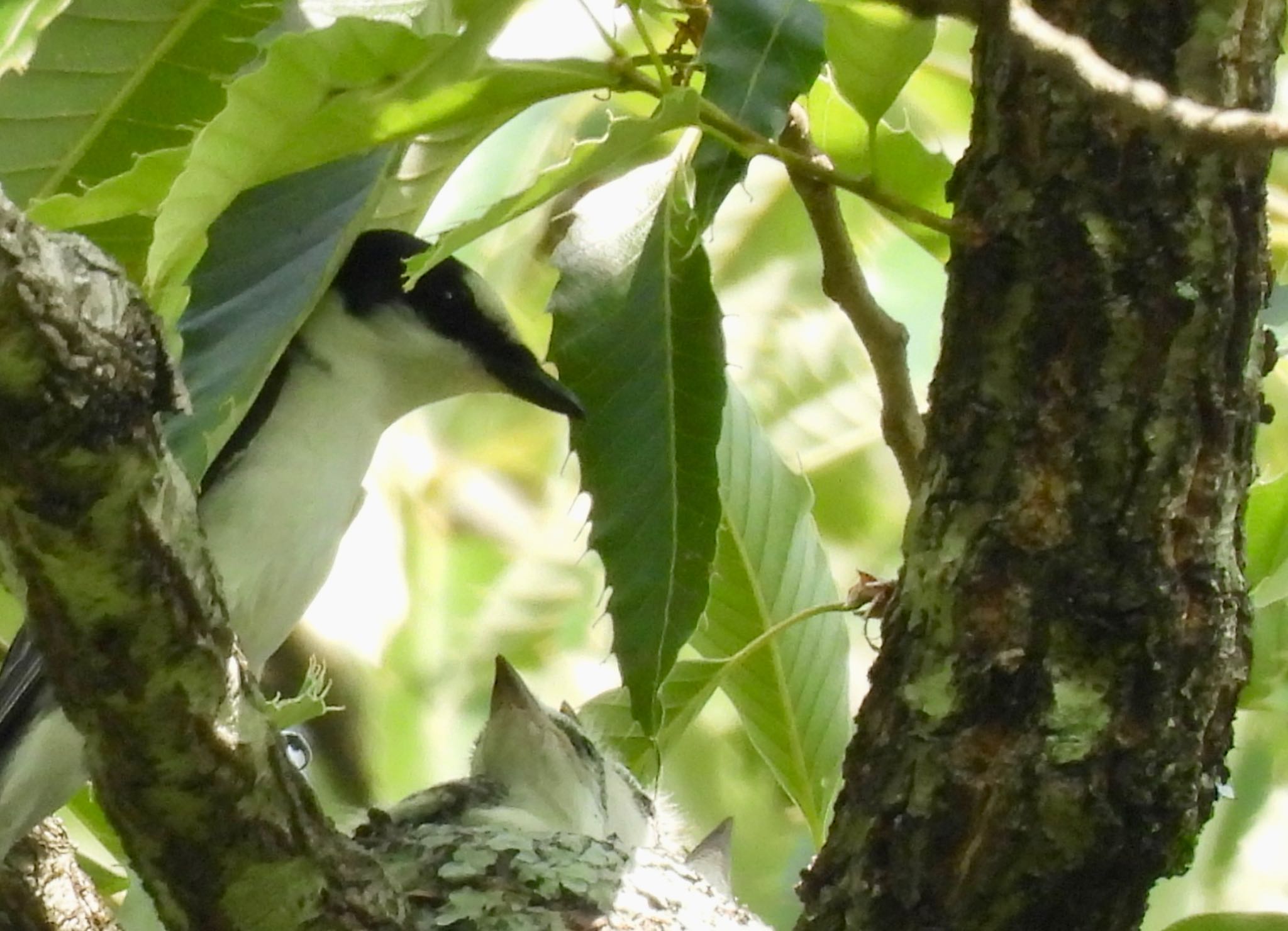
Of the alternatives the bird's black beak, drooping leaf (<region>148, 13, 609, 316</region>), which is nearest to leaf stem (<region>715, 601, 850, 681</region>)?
the bird's black beak

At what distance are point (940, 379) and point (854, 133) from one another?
0.92ft

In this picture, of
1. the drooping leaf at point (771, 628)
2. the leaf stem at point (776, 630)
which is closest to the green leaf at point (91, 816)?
the drooping leaf at point (771, 628)

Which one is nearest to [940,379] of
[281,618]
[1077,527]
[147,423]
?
[1077,527]

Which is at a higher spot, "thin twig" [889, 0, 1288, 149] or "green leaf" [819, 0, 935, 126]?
"green leaf" [819, 0, 935, 126]

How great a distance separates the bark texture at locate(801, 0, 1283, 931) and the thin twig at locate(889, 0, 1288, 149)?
184 mm

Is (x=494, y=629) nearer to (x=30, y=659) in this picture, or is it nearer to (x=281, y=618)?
(x=281, y=618)

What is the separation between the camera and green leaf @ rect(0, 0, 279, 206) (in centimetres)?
112

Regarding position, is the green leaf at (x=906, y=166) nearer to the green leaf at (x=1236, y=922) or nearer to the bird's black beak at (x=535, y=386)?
the bird's black beak at (x=535, y=386)

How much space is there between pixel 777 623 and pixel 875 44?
1.99 feet

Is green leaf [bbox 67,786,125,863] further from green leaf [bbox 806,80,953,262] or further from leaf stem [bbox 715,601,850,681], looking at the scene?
green leaf [bbox 806,80,953,262]

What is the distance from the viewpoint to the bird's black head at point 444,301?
1642mm

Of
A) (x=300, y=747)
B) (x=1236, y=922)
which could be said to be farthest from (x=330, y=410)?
(x=1236, y=922)

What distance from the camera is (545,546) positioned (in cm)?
325

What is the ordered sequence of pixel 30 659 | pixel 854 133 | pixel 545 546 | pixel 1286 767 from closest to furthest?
pixel 854 133
pixel 30 659
pixel 1286 767
pixel 545 546
